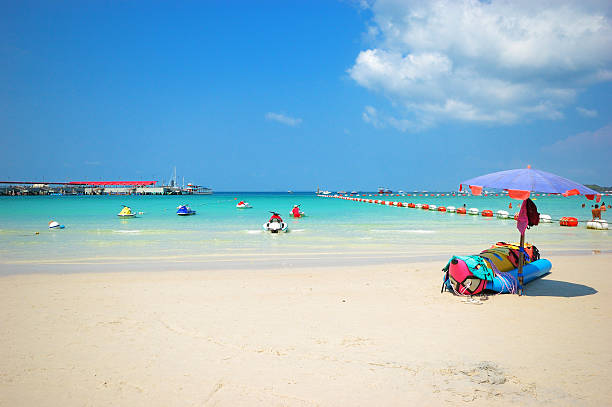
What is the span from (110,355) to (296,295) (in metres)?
3.94

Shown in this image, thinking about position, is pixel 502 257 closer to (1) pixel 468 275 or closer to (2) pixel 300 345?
(1) pixel 468 275

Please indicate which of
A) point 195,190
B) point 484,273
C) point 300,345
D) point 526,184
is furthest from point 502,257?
point 195,190

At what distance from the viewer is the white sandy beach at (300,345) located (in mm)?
4309

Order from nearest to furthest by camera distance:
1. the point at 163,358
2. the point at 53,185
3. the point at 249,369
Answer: the point at 249,369 → the point at 163,358 → the point at 53,185

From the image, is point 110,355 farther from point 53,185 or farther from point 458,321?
point 53,185

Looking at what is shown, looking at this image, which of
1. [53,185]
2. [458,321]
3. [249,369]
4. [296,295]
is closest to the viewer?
[249,369]

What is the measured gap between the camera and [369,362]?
16.5 ft

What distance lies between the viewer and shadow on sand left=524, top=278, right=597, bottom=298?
27.7ft

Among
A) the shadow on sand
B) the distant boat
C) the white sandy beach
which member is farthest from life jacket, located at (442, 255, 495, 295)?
the distant boat

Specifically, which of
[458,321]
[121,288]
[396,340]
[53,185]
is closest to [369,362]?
[396,340]

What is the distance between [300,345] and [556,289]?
21.7 feet

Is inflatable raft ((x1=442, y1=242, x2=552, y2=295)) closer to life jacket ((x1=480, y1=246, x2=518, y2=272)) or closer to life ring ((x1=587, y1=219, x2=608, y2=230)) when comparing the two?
life jacket ((x1=480, y1=246, x2=518, y2=272))

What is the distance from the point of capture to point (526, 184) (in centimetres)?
759

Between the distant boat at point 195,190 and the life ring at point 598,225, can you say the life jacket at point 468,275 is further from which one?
the distant boat at point 195,190
